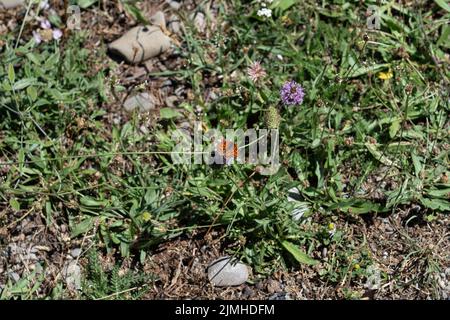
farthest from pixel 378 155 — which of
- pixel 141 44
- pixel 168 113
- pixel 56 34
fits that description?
pixel 56 34

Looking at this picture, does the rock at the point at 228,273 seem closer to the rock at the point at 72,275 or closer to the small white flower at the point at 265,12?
the rock at the point at 72,275

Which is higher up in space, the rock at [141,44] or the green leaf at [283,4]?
the green leaf at [283,4]

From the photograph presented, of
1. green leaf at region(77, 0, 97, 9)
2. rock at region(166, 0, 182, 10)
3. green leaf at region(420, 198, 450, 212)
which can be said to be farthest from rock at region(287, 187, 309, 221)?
green leaf at region(77, 0, 97, 9)

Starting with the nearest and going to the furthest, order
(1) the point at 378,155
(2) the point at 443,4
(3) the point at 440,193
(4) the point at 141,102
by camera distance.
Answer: (3) the point at 440,193 < (1) the point at 378,155 < (4) the point at 141,102 < (2) the point at 443,4

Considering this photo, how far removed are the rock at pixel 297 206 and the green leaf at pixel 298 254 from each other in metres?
0.16

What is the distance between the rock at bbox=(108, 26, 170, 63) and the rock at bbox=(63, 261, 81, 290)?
1.29 m

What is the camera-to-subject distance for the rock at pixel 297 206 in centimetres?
390

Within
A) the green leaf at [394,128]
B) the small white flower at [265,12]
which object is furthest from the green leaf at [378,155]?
the small white flower at [265,12]

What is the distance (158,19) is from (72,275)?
1.65 meters

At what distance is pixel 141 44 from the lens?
4.42 meters

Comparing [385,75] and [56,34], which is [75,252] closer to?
[56,34]

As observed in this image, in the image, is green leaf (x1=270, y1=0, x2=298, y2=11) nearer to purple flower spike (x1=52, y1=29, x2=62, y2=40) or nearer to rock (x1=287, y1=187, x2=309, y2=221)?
rock (x1=287, y1=187, x2=309, y2=221)

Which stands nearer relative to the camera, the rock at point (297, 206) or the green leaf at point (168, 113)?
the rock at point (297, 206)

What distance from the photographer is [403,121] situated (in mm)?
3984
